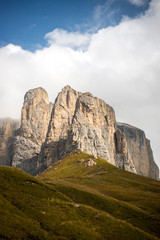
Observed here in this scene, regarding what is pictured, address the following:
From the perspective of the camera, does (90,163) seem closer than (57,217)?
No

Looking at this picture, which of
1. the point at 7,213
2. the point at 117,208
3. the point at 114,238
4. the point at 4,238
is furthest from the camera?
the point at 117,208

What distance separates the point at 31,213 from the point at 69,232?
5687 mm

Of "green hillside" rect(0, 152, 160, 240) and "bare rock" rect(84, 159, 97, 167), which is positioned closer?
"green hillside" rect(0, 152, 160, 240)

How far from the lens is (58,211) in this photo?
2983 cm

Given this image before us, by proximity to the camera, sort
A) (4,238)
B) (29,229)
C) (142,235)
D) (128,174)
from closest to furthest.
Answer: (4,238), (29,229), (142,235), (128,174)

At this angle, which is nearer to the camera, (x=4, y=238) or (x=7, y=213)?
(x=4, y=238)

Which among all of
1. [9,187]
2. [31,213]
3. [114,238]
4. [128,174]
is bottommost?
[114,238]

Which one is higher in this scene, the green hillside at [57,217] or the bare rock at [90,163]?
the bare rock at [90,163]

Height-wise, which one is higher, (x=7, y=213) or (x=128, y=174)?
(x=128, y=174)

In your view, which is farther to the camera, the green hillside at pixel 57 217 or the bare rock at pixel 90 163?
the bare rock at pixel 90 163

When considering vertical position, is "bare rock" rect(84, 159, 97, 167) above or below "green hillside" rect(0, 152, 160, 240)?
above

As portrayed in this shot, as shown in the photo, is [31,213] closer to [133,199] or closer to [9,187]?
[9,187]

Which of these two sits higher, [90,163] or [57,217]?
[90,163]

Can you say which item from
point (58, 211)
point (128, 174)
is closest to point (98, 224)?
point (58, 211)
